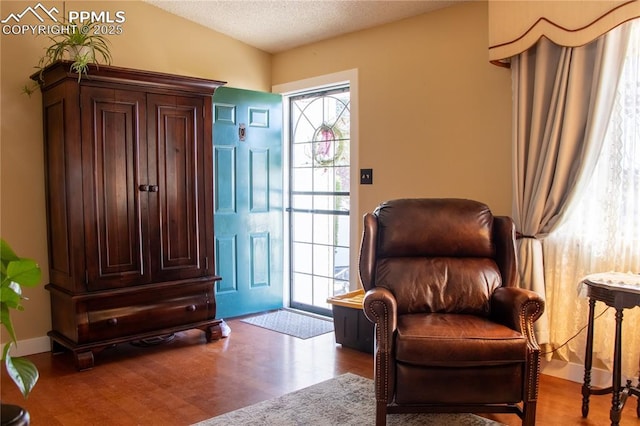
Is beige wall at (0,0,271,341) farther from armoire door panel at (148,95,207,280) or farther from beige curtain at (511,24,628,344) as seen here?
beige curtain at (511,24,628,344)

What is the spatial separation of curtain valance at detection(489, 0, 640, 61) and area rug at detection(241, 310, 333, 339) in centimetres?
232

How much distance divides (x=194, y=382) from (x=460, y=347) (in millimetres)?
1605

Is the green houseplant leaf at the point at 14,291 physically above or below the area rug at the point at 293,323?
above

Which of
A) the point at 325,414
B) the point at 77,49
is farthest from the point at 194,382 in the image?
the point at 77,49

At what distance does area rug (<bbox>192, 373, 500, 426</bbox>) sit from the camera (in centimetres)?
245

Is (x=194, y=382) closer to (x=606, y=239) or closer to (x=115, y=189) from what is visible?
(x=115, y=189)

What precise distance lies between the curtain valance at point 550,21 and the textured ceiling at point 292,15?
0.59 meters

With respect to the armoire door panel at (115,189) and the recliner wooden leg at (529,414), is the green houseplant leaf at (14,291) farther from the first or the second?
the armoire door panel at (115,189)

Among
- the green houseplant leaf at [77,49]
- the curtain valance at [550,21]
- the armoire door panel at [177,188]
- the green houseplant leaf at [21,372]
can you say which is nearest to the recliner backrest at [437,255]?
the curtain valance at [550,21]

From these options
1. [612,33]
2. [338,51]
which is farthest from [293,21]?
[612,33]

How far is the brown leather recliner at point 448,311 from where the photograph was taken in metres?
2.20

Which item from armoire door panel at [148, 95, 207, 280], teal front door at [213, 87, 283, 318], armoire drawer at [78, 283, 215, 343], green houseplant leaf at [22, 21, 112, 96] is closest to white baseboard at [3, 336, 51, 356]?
armoire drawer at [78, 283, 215, 343]

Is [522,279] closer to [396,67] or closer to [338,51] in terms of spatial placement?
[396,67]

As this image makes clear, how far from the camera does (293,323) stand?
168 inches
